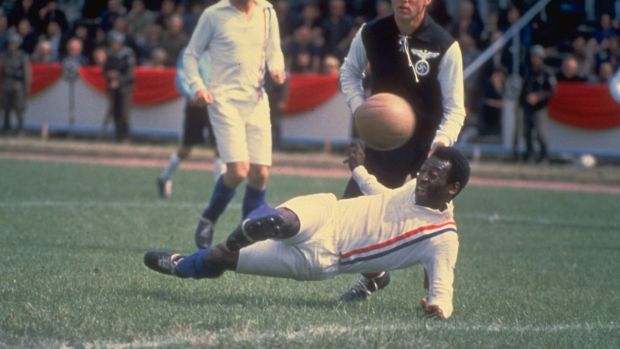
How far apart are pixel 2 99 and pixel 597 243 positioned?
53.4 feet

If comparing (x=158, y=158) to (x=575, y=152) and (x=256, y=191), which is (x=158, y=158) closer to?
(x=575, y=152)

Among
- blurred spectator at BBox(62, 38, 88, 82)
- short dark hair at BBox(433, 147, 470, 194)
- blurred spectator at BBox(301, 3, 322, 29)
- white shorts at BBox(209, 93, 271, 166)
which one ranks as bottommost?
blurred spectator at BBox(62, 38, 88, 82)

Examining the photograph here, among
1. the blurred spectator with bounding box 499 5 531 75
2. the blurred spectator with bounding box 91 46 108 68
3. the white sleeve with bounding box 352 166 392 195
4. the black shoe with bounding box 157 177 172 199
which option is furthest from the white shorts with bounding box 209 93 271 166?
the blurred spectator with bounding box 91 46 108 68

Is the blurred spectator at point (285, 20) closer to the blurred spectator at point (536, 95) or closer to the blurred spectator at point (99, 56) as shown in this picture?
the blurred spectator at point (99, 56)

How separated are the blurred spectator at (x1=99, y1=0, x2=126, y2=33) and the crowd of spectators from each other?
2cm

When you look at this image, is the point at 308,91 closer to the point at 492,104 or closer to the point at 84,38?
the point at 492,104

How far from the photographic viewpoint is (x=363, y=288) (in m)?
8.37

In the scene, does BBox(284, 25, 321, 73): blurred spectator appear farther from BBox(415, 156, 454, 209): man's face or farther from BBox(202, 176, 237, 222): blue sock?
BBox(415, 156, 454, 209): man's face

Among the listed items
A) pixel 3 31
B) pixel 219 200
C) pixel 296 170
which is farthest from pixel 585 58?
pixel 219 200

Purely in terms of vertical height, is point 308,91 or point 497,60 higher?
point 497,60

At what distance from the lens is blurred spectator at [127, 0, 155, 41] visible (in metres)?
26.1

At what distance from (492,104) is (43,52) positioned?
30.4ft

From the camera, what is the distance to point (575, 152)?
22.1 meters

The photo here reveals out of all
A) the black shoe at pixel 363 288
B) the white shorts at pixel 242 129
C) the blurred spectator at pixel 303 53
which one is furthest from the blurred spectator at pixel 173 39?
the black shoe at pixel 363 288
